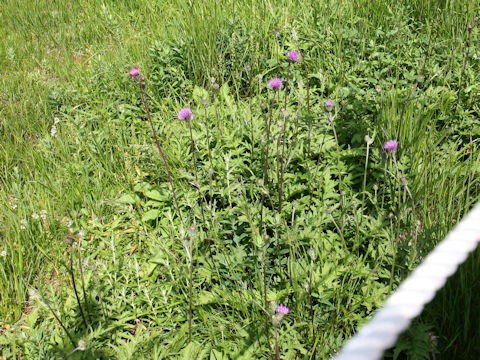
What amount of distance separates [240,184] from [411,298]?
4.79 feet

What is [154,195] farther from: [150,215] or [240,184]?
[240,184]

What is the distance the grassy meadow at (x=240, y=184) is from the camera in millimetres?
1586

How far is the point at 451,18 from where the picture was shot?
2.76 meters

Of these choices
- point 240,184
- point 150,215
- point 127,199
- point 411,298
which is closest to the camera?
point 411,298

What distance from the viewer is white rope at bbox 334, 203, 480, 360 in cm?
46

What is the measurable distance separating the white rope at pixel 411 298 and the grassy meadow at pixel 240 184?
2.21ft

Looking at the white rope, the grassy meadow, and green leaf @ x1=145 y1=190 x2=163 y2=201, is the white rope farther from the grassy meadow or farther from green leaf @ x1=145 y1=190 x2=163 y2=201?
green leaf @ x1=145 y1=190 x2=163 y2=201

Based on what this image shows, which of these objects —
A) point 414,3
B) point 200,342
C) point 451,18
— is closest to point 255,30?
point 414,3

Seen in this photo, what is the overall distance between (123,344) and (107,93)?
2064 millimetres

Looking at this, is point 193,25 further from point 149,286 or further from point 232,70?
point 149,286

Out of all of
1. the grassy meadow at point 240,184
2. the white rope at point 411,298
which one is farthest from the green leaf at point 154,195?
the white rope at point 411,298

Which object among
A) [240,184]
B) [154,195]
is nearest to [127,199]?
[154,195]

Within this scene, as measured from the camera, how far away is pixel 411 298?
53 cm

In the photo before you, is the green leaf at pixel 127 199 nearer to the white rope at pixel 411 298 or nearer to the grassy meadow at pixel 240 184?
the grassy meadow at pixel 240 184
